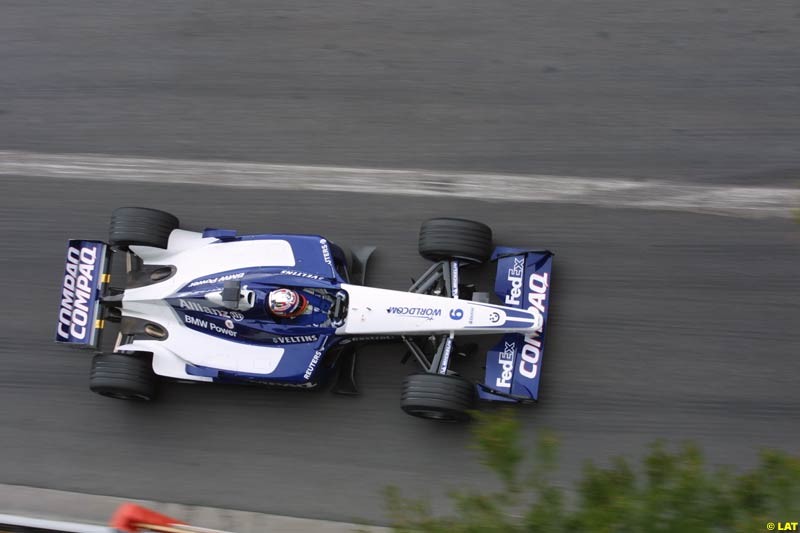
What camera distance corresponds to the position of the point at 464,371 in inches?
292

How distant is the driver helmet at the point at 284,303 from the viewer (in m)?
6.73

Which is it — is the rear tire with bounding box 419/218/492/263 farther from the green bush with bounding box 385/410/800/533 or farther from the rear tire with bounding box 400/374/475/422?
the green bush with bounding box 385/410/800/533

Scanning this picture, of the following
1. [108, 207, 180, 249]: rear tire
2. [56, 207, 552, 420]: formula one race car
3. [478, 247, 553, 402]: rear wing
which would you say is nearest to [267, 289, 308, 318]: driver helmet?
[56, 207, 552, 420]: formula one race car

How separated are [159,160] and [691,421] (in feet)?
20.7

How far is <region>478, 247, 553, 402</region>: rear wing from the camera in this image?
6984mm

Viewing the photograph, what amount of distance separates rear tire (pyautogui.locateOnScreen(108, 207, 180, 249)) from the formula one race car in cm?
1

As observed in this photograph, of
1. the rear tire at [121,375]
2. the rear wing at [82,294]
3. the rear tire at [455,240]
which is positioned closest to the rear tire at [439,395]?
Answer: the rear tire at [455,240]

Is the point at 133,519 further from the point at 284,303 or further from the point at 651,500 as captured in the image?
the point at 651,500

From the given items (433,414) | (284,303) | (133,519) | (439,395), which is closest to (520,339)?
(439,395)

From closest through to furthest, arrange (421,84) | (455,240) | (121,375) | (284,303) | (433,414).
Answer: (284,303) → (433,414) → (455,240) → (121,375) → (421,84)

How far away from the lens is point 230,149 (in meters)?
8.49

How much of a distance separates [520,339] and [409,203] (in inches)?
77.8

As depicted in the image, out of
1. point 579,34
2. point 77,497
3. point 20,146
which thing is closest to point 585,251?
point 579,34

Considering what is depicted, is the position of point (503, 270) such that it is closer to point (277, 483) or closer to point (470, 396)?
point (470, 396)
